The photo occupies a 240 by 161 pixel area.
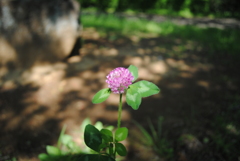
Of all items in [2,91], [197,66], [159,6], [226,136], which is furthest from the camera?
[159,6]

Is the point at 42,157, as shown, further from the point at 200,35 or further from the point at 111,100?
the point at 200,35

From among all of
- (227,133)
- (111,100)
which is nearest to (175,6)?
(111,100)

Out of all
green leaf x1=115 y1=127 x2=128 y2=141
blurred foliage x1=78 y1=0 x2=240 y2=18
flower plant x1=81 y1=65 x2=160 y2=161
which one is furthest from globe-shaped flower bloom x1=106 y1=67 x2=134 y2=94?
blurred foliage x1=78 y1=0 x2=240 y2=18

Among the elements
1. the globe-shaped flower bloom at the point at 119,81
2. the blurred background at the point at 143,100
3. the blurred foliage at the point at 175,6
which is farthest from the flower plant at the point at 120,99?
the blurred foliage at the point at 175,6

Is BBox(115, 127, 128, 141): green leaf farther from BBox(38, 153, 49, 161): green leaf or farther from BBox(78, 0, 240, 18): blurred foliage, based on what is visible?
BBox(78, 0, 240, 18): blurred foliage

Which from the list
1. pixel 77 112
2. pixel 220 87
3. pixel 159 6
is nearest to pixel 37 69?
pixel 77 112

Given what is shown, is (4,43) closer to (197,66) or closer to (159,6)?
(197,66)

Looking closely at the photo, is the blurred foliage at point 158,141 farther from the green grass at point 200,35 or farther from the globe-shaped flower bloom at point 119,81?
the green grass at point 200,35
